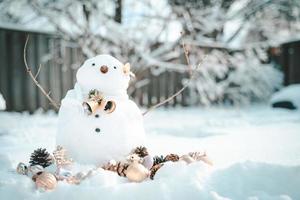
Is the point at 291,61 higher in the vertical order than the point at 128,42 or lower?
lower

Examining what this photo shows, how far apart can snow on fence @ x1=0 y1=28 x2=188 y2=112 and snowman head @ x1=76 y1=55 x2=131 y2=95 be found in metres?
3.97

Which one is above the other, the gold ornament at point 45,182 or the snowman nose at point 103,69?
the snowman nose at point 103,69

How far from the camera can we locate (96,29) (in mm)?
6473

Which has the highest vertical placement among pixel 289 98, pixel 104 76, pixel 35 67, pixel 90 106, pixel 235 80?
pixel 104 76

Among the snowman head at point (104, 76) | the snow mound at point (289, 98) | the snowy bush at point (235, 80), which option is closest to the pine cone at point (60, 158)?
the snowman head at point (104, 76)

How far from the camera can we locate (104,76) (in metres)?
2.61

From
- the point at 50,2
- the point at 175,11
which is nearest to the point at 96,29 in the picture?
the point at 50,2

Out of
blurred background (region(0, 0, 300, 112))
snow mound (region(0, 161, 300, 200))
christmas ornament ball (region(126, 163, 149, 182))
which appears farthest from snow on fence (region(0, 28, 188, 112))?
christmas ornament ball (region(126, 163, 149, 182))

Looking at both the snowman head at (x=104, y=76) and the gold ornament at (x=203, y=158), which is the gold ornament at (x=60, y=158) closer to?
the snowman head at (x=104, y=76)

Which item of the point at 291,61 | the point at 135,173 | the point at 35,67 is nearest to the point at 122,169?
the point at 135,173

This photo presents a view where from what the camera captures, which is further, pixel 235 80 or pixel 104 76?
pixel 235 80

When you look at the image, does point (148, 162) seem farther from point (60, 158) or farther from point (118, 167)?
point (60, 158)

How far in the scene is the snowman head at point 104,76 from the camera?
262 cm

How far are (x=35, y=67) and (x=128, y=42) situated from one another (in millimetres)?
1733
